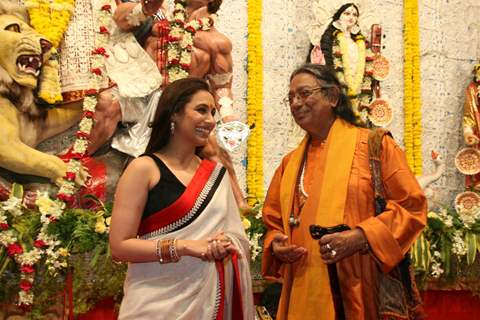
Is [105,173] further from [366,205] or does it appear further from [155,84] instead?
[366,205]

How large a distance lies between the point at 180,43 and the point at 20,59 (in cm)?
116

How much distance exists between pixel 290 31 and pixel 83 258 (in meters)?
2.86

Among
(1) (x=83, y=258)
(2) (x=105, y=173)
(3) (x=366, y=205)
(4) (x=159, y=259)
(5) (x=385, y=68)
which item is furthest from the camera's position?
(5) (x=385, y=68)

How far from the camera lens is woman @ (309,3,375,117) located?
19.1 feet

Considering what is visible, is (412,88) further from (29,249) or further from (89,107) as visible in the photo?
(29,249)

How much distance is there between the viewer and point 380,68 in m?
6.01

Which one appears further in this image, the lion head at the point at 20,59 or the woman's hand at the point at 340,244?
the lion head at the point at 20,59

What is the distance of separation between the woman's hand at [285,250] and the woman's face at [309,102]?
54cm

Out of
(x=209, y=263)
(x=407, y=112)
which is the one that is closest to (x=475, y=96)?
(x=407, y=112)

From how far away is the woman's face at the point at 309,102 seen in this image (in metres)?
3.16

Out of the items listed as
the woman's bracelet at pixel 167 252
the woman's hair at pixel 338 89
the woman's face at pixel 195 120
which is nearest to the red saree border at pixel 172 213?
the woman's bracelet at pixel 167 252

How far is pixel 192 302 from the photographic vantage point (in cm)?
258

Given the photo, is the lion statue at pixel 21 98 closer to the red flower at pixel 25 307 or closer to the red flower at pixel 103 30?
the red flower at pixel 103 30

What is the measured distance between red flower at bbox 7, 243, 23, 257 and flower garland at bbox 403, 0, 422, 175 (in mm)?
3468
